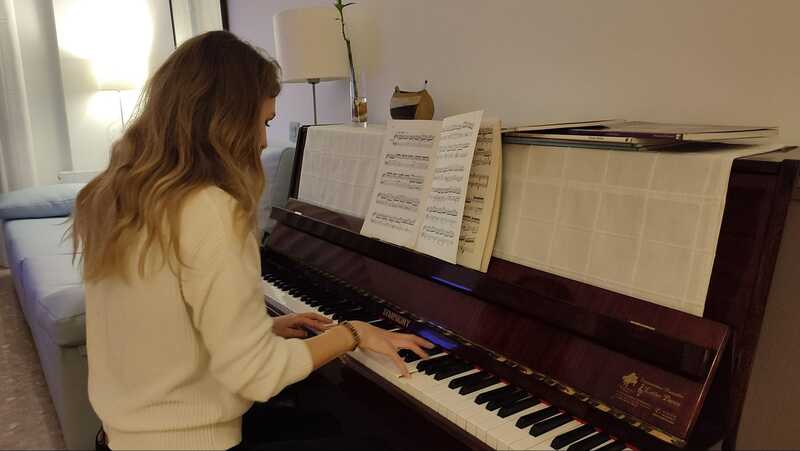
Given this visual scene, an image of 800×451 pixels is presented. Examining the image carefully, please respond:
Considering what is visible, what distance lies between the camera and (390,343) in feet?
3.94

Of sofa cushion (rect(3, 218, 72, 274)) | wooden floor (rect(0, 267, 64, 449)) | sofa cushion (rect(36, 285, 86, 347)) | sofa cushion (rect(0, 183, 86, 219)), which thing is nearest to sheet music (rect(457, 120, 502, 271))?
sofa cushion (rect(36, 285, 86, 347))

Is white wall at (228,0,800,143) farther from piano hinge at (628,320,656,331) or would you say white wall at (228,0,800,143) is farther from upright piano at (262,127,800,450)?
piano hinge at (628,320,656,331)

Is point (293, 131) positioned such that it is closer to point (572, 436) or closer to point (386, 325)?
point (386, 325)

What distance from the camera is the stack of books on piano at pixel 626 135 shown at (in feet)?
3.23

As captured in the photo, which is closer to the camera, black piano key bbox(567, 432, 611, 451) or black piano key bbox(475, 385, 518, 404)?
black piano key bbox(567, 432, 611, 451)

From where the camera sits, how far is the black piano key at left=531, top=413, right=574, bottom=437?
3.10 feet

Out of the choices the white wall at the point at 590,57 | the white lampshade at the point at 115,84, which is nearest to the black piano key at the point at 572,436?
the white wall at the point at 590,57

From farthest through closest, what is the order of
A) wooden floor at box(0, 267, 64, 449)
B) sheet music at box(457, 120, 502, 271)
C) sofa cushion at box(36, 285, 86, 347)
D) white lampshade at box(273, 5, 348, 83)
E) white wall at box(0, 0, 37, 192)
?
white wall at box(0, 0, 37, 192) < white lampshade at box(273, 5, 348, 83) < wooden floor at box(0, 267, 64, 449) < sofa cushion at box(36, 285, 86, 347) < sheet music at box(457, 120, 502, 271)

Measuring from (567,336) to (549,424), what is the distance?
178 millimetres

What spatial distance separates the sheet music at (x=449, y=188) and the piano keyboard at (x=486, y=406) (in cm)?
23

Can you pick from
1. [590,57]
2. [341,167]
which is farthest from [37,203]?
[590,57]

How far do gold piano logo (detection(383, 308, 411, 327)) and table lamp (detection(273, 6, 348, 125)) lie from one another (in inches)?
48.1

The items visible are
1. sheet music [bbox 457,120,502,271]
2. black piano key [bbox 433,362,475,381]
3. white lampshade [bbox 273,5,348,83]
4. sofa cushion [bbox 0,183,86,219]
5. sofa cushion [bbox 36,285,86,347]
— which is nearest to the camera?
black piano key [bbox 433,362,475,381]

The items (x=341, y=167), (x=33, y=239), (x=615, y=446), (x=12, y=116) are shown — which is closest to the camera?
(x=615, y=446)
